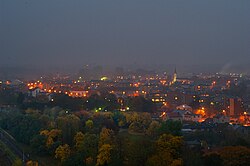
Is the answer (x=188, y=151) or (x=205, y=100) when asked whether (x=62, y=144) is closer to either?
(x=188, y=151)

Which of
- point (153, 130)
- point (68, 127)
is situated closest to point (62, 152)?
point (68, 127)

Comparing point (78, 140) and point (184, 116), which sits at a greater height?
point (78, 140)

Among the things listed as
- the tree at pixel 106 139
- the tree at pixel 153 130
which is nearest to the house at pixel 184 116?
the tree at pixel 153 130

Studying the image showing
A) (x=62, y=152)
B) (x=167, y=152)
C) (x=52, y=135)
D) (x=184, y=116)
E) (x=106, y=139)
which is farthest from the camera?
(x=184, y=116)

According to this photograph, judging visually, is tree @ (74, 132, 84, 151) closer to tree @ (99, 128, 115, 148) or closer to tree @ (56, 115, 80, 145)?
tree @ (99, 128, 115, 148)

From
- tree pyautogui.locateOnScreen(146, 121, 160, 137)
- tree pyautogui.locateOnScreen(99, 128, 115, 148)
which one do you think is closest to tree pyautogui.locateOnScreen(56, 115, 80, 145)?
tree pyautogui.locateOnScreen(99, 128, 115, 148)

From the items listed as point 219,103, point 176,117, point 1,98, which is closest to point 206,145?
point 176,117

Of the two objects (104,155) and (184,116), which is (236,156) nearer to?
(104,155)

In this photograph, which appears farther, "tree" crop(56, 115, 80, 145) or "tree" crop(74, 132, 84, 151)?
"tree" crop(56, 115, 80, 145)
